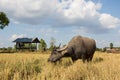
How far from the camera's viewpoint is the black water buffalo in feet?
48.1

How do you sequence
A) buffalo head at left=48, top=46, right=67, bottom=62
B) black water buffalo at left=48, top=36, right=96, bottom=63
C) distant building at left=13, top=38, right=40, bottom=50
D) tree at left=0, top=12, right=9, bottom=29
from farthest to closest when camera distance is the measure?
distant building at left=13, top=38, right=40, bottom=50, tree at left=0, top=12, right=9, bottom=29, black water buffalo at left=48, top=36, right=96, bottom=63, buffalo head at left=48, top=46, right=67, bottom=62

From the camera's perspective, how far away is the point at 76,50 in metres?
15.9

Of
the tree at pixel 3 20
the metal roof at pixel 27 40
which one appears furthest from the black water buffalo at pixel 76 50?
the metal roof at pixel 27 40

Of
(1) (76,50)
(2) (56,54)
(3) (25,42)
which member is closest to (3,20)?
(3) (25,42)

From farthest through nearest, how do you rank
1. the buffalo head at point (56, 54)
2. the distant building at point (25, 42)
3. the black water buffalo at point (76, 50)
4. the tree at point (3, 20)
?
the distant building at point (25, 42) < the tree at point (3, 20) < the black water buffalo at point (76, 50) < the buffalo head at point (56, 54)

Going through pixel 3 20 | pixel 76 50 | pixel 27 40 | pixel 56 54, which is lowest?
pixel 56 54

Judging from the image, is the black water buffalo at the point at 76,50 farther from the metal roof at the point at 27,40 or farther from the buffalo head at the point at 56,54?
the metal roof at the point at 27,40

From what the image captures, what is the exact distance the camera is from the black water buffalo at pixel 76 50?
14664 millimetres

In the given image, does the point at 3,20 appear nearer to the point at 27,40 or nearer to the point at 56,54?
the point at 27,40

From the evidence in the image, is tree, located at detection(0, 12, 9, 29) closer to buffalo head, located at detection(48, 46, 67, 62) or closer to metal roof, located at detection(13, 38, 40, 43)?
metal roof, located at detection(13, 38, 40, 43)

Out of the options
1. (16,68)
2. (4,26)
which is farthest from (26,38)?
(16,68)

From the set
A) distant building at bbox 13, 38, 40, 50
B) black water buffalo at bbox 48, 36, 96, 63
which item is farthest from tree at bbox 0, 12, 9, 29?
black water buffalo at bbox 48, 36, 96, 63

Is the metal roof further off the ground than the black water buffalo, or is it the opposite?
the metal roof

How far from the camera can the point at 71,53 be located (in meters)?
15.6
